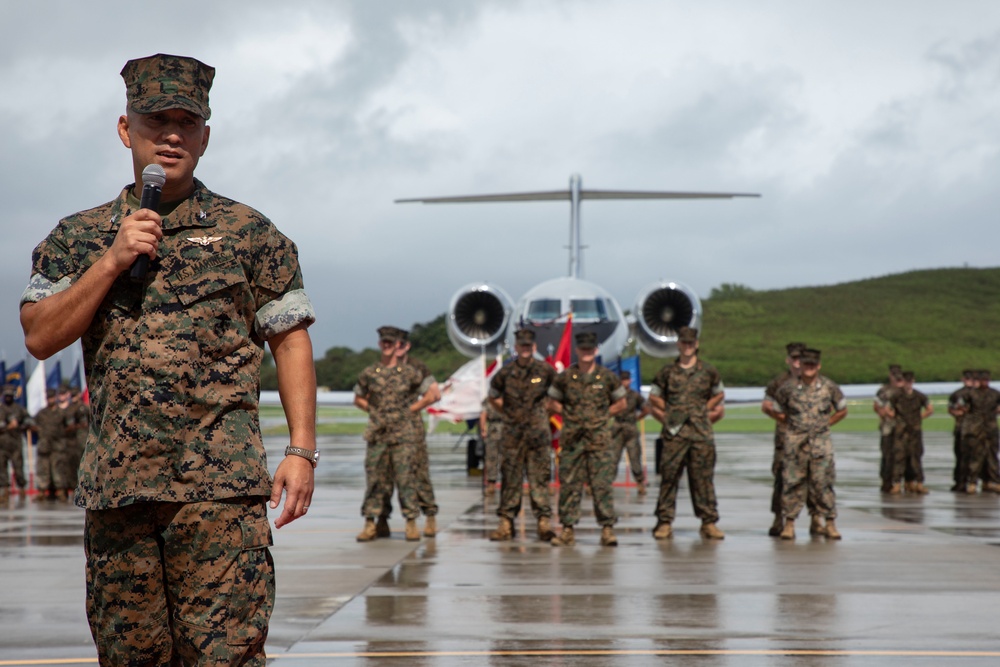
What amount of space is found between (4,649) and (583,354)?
6522 mm

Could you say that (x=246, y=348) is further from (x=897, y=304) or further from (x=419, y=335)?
(x=897, y=304)

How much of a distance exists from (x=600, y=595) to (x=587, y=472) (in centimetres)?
334

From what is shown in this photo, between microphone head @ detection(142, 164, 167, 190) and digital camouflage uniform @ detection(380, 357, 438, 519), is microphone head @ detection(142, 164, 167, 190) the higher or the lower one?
the higher one

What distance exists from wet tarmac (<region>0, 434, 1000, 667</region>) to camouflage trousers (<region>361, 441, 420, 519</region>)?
0.37m

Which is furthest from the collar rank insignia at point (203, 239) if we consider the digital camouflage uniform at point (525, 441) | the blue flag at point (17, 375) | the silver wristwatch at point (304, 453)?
the blue flag at point (17, 375)

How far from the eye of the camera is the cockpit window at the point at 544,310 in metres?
21.8

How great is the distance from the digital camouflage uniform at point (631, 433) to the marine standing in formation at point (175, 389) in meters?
13.7

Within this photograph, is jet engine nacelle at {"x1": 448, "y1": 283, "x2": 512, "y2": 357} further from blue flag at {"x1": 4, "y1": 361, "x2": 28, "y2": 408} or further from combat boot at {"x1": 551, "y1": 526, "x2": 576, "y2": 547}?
combat boot at {"x1": 551, "y1": 526, "x2": 576, "y2": 547}

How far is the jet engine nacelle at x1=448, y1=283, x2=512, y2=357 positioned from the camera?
1008 inches

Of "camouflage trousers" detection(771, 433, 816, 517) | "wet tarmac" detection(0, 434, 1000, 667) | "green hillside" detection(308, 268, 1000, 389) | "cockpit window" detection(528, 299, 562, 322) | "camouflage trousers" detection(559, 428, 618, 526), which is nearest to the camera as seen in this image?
"wet tarmac" detection(0, 434, 1000, 667)

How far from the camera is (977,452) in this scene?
1839 cm

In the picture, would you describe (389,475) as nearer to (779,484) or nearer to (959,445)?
(779,484)

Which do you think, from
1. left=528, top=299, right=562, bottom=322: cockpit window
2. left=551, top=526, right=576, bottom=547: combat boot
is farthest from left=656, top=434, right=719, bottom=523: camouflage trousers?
left=528, top=299, right=562, bottom=322: cockpit window

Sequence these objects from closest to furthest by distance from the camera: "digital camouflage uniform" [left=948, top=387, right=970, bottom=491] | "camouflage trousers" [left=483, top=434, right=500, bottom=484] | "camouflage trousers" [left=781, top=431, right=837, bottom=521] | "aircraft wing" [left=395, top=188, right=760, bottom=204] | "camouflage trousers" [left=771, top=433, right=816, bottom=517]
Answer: "camouflage trousers" [left=781, top=431, right=837, bottom=521], "camouflage trousers" [left=771, top=433, right=816, bottom=517], "digital camouflage uniform" [left=948, top=387, right=970, bottom=491], "camouflage trousers" [left=483, top=434, right=500, bottom=484], "aircraft wing" [left=395, top=188, right=760, bottom=204]
